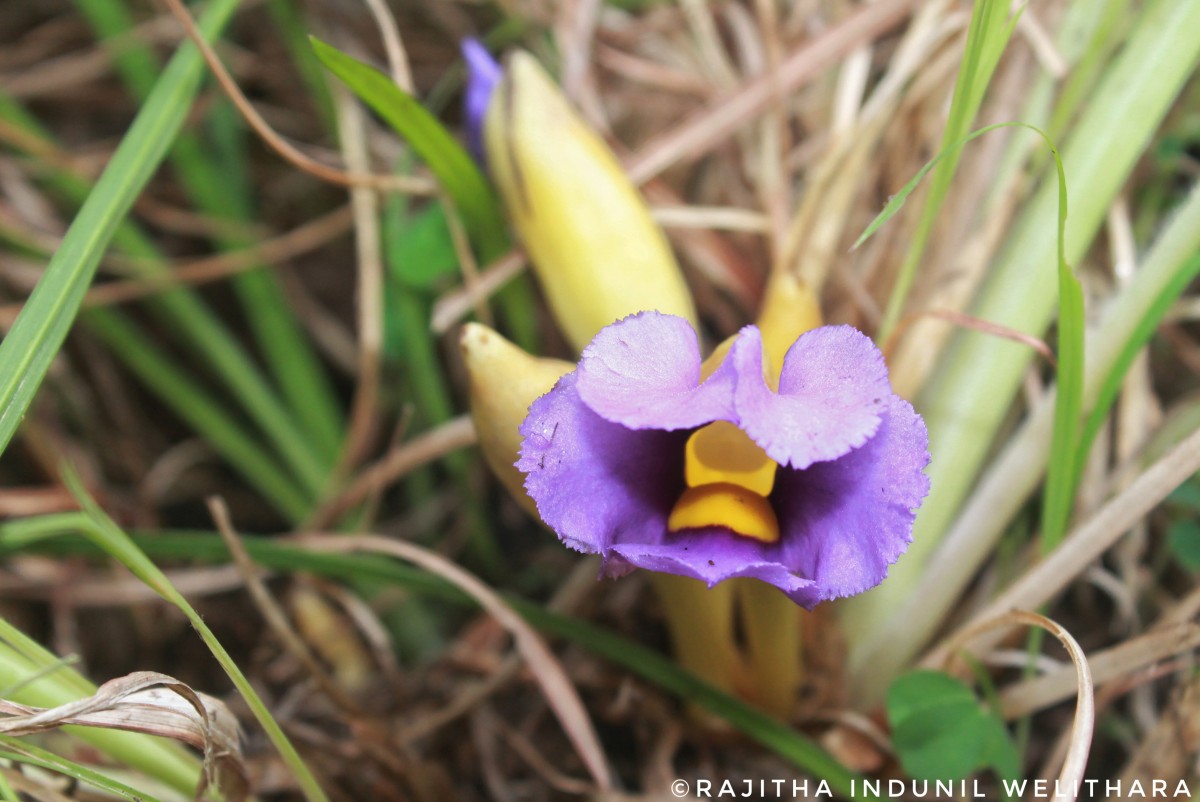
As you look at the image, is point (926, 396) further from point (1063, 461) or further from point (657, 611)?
point (657, 611)

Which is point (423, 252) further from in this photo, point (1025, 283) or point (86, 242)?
point (1025, 283)

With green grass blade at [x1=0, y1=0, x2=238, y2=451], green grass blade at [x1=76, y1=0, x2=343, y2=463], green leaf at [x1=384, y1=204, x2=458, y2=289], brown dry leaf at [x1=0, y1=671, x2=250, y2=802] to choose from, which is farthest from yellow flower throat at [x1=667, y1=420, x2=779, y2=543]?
green grass blade at [x1=76, y1=0, x2=343, y2=463]

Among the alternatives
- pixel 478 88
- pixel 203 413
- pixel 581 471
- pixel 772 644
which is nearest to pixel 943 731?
pixel 772 644

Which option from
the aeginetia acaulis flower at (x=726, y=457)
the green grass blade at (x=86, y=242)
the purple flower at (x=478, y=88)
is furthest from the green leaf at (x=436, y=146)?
the aeginetia acaulis flower at (x=726, y=457)

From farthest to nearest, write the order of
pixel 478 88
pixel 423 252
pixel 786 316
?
1. pixel 423 252
2. pixel 478 88
3. pixel 786 316

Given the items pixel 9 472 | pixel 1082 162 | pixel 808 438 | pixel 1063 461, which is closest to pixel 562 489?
pixel 808 438

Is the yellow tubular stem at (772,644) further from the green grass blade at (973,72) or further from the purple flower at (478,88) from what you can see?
the purple flower at (478,88)
